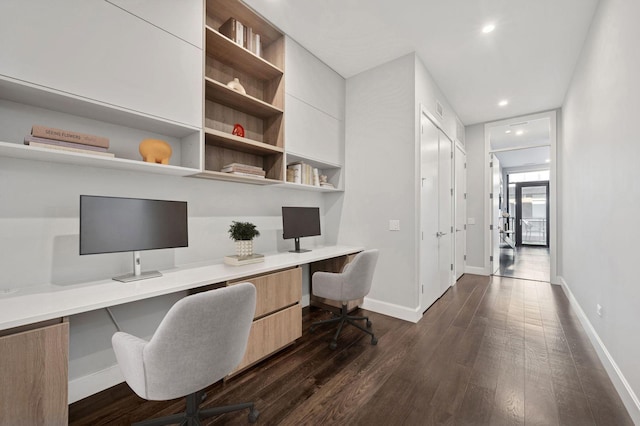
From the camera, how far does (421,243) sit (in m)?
3.06

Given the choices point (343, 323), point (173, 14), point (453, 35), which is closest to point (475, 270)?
point (343, 323)

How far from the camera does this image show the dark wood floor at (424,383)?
1.57 m

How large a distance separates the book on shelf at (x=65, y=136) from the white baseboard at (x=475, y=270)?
19.4 ft

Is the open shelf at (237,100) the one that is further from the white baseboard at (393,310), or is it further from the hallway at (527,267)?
the hallway at (527,267)

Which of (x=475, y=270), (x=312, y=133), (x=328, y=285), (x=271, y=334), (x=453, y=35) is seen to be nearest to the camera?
(x=271, y=334)

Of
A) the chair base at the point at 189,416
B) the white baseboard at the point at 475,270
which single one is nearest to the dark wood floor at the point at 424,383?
the chair base at the point at 189,416

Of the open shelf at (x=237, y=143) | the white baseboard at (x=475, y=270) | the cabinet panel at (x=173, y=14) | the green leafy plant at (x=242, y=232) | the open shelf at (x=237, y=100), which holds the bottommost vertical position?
the white baseboard at (x=475, y=270)

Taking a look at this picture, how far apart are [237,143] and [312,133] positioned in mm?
985

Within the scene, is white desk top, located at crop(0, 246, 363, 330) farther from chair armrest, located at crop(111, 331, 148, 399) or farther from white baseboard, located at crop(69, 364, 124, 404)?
white baseboard, located at crop(69, 364, 124, 404)

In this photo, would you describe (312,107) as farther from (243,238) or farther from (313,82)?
(243,238)

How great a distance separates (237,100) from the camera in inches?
95.0

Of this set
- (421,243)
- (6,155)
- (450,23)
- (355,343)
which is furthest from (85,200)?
(450,23)

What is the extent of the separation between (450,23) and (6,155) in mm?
3534

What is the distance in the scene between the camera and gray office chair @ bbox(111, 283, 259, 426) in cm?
110
